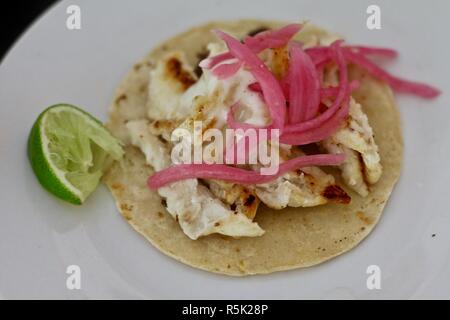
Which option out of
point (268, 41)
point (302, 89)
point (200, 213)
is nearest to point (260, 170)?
point (200, 213)

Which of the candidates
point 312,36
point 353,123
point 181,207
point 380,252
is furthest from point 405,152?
point 181,207

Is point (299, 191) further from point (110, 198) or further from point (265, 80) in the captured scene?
point (110, 198)

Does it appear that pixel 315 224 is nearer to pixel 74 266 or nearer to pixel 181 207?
pixel 181 207

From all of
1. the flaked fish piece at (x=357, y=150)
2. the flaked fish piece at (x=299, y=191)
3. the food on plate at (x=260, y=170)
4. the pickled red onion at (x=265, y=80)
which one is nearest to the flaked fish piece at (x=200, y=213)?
the food on plate at (x=260, y=170)

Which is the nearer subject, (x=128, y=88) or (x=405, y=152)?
(x=405, y=152)

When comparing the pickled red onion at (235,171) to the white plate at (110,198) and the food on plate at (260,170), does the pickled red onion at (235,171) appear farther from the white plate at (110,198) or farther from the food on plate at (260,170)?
the white plate at (110,198)

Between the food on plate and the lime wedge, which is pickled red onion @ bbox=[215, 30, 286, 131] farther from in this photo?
the lime wedge
